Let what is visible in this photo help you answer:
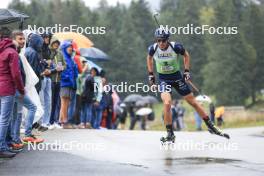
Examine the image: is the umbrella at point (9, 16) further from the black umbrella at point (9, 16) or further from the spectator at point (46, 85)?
the spectator at point (46, 85)

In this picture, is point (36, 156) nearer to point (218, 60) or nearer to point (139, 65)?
point (218, 60)

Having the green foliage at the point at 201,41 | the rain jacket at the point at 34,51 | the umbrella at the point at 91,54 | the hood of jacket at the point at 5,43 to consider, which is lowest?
the hood of jacket at the point at 5,43

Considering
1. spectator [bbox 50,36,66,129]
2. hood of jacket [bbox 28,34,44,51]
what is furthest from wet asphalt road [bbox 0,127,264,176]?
hood of jacket [bbox 28,34,44,51]

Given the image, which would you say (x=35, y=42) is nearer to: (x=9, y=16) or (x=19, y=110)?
(x=9, y=16)

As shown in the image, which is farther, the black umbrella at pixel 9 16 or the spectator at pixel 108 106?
the spectator at pixel 108 106

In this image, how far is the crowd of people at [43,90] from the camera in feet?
36.0

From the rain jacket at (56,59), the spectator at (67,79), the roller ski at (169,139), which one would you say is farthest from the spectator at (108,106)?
the roller ski at (169,139)

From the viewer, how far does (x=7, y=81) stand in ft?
35.7

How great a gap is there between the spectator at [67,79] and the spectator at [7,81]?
568 cm

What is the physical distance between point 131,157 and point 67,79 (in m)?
5.86

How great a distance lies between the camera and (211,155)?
11.9 m

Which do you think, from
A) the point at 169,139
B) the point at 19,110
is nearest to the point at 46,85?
the point at 19,110

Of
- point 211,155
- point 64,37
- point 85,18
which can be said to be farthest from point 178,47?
point 85,18

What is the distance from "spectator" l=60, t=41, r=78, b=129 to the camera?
16.8 m
